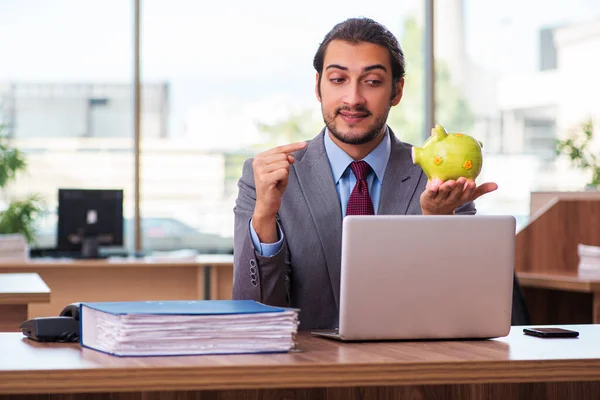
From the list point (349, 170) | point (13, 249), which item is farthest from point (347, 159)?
point (13, 249)

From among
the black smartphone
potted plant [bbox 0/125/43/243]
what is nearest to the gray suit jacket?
the black smartphone

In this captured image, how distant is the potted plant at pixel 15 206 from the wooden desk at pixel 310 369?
17.6 ft

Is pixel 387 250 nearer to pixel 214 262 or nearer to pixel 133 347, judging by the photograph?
pixel 133 347

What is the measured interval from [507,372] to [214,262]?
15.7 ft

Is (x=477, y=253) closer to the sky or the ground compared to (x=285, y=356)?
closer to the sky

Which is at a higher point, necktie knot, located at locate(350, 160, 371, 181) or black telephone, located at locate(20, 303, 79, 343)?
necktie knot, located at locate(350, 160, 371, 181)

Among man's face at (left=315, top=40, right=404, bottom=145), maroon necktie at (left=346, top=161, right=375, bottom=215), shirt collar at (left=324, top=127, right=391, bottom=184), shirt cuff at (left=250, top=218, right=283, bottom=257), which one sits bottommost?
shirt cuff at (left=250, top=218, right=283, bottom=257)

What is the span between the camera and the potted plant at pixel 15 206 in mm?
6891

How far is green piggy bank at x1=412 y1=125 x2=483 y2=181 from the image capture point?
5.94 ft

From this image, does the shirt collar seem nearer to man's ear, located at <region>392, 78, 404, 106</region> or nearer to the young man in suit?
the young man in suit


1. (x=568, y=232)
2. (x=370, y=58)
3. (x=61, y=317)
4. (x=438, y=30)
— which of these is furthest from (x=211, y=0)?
(x=61, y=317)

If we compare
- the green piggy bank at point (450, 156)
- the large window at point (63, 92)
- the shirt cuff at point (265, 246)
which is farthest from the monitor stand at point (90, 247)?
the green piggy bank at point (450, 156)

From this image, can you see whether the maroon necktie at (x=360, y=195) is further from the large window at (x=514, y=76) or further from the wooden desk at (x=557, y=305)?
the large window at (x=514, y=76)

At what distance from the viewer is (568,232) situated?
484cm
